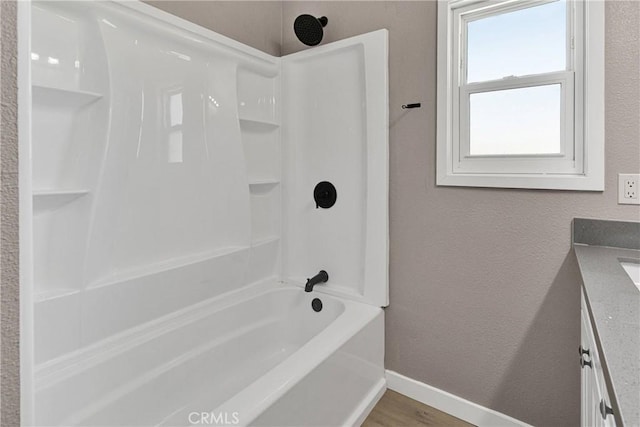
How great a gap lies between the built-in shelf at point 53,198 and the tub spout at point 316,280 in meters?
1.27

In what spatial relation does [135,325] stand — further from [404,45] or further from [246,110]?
[404,45]

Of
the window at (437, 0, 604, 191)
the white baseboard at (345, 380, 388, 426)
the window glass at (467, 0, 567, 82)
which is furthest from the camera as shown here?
the white baseboard at (345, 380, 388, 426)

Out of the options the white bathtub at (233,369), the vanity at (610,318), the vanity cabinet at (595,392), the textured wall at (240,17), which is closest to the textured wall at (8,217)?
the white bathtub at (233,369)

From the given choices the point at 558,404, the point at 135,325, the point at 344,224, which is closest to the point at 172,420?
the point at 135,325

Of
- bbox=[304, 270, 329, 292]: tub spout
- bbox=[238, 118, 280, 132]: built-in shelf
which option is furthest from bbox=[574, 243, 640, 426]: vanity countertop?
bbox=[238, 118, 280, 132]: built-in shelf

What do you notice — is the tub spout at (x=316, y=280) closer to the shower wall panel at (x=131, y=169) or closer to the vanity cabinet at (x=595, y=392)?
the shower wall panel at (x=131, y=169)

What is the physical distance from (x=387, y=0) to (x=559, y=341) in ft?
6.49

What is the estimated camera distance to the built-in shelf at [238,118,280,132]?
2.13m

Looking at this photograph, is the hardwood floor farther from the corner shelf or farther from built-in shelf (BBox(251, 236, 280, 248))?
the corner shelf

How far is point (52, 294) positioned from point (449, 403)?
194 cm

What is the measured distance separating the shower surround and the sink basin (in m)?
1.05

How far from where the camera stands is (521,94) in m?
1.70

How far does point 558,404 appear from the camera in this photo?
159 centimetres

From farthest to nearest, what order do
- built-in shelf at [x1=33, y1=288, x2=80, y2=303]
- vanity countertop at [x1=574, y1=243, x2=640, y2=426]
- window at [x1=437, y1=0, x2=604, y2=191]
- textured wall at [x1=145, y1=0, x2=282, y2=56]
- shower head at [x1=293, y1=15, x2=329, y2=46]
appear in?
shower head at [x1=293, y1=15, x2=329, y2=46] < textured wall at [x1=145, y1=0, x2=282, y2=56] < window at [x1=437, y1=0, x2=604, y2=191] < built-in shelf at [x1=33, y1=288, x2=80, y2=303] < vanity countertop at [x1=574, y1=243, x2=640, y2=426]
